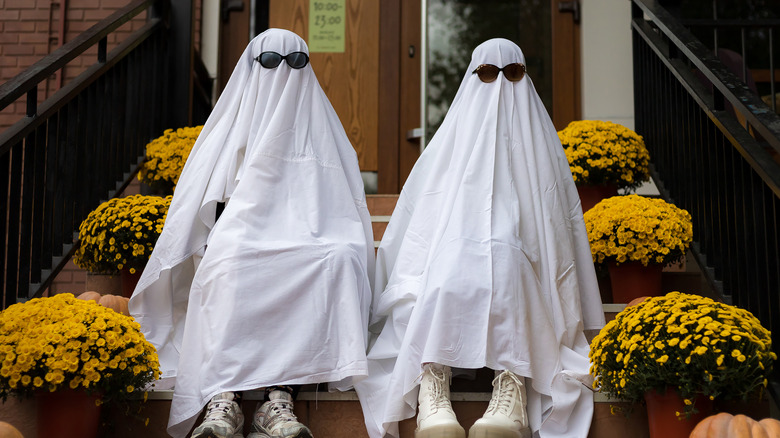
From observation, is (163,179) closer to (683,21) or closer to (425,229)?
(425,229)

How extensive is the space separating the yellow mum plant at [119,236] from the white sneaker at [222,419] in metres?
1.23

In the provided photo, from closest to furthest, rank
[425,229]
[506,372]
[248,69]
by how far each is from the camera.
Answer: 1. [506,372]
2. [425,229]
3. [248,69]

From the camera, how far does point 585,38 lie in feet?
21.9

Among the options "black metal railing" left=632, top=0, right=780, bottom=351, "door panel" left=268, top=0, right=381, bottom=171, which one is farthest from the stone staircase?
Result: "door panel" left=268, top=0, right=381, bottom=171

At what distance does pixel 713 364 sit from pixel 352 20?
4.52 meters

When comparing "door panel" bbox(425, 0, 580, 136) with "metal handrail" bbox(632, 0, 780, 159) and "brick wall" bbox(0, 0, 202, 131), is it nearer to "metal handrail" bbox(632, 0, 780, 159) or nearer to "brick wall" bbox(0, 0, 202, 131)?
"metal handrail" bbox(632, 0, 780, 159)

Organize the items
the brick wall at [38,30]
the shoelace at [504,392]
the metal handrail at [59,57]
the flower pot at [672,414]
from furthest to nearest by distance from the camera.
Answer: the brick wall at [38,30], the metal handrail at [59,57], the shoelace at [504,392], the flower pot at [672,414]

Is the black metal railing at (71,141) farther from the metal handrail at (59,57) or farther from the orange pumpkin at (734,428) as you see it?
the orange pumpkin at (734,428)

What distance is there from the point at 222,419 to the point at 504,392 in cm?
95

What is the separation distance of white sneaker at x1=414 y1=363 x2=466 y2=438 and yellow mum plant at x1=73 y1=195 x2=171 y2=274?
5.54ft

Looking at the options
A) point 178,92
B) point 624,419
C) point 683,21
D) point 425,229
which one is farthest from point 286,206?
point 683,21

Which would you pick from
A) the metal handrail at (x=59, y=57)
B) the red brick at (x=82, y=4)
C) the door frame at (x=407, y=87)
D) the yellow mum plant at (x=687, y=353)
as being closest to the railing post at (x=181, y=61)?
the metal handrail at (x=59, y=57)

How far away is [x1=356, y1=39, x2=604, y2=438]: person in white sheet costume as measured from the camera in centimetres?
334

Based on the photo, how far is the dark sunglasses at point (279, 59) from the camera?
13.9 feet
